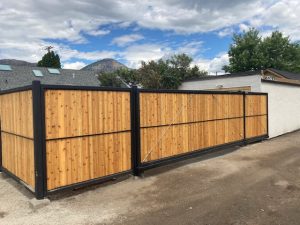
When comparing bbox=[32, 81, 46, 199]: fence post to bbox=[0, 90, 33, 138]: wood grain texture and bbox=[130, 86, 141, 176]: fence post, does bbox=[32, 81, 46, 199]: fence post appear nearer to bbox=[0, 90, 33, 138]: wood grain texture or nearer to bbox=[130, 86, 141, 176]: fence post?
bbox=[0, 90, 33, 138]: wood grain texture

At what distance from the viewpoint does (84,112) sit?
25.0ft

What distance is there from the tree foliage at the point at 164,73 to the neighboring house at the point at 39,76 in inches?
242

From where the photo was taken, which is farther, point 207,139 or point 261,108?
point 261,108

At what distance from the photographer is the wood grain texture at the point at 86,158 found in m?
7.03

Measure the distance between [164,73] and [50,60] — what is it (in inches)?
920

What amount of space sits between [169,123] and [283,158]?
4669 mm

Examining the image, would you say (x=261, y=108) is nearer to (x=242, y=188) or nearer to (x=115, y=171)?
(x=242, y=188)

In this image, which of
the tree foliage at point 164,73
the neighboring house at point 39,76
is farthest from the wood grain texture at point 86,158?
the tree foliage at point 164,73

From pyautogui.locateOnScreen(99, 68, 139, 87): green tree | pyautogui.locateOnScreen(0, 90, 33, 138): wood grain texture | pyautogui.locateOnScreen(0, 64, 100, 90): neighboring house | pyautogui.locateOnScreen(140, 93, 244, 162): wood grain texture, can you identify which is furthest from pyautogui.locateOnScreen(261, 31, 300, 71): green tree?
pyautogui.locateOnScreen(0, 90, 33, 138): wood grain texture

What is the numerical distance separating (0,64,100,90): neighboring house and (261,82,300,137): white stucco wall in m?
19.9

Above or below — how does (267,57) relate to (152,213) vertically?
above

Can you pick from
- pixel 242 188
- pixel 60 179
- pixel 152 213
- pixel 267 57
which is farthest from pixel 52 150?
pixel 267 57

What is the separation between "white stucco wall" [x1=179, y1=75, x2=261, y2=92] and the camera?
16.9 metres

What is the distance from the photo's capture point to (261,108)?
600 inches
